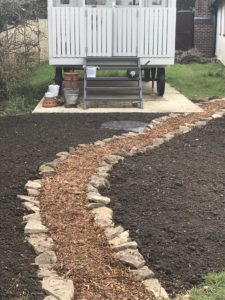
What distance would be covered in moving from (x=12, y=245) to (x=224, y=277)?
154 centimetres

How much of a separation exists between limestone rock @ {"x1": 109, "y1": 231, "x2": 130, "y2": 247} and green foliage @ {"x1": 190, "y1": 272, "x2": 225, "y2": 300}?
2.49 feet

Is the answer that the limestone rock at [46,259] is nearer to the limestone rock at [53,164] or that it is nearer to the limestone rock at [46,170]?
the limestone rock at [46,170]

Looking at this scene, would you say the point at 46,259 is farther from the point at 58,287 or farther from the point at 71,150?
the point at 71,150

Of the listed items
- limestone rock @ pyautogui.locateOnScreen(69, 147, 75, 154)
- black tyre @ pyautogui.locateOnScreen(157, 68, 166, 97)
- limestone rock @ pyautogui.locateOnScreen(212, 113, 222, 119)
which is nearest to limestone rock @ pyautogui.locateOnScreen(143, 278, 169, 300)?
limestone rock @ pyautogui.locateOnScreen(69, 147, 75, 154)

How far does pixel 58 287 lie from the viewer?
3289mm

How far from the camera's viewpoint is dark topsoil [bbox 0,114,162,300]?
11.2 ft

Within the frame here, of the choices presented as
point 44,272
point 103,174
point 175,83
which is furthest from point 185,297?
point 175,83

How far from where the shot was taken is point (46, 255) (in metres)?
3.75

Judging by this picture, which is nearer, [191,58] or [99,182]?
[99,182]

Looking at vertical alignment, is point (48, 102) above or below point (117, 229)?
above

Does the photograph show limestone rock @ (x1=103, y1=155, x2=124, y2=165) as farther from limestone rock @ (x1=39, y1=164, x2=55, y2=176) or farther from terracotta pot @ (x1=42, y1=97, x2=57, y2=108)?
terracotta pot @ (x1=42, y1=97, x2=57, y2=108)

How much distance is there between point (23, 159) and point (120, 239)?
8.59ft

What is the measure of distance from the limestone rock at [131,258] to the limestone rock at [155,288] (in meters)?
0.21

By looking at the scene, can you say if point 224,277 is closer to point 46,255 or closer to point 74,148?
point 46,255
